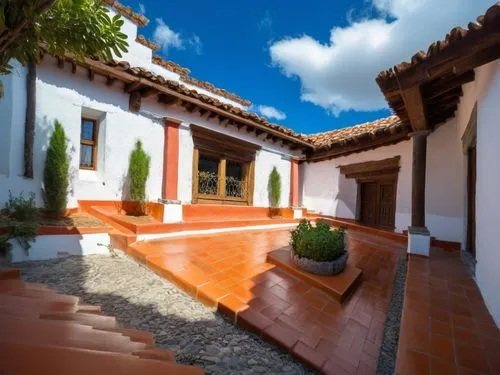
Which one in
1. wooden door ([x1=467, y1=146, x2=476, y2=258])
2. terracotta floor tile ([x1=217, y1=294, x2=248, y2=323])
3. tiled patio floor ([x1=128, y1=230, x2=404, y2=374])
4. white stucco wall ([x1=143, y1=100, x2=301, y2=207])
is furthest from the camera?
white stucco wall ([x1=143, y1=100, x2=301, y2=207])

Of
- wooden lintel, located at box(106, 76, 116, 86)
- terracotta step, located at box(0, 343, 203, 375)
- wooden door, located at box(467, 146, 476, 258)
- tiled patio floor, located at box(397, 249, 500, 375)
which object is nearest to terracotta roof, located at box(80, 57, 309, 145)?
wooden lintel, located at box(106, 76, 116, 86)

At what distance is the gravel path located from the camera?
2082 mm

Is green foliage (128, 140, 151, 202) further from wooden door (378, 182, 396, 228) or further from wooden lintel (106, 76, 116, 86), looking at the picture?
wooden door (378, 182, 396, 228)

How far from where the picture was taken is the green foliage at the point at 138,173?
5812mm

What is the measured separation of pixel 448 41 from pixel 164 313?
4.54 metres

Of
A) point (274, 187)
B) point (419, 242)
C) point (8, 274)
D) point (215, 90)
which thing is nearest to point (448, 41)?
point (419, 242)

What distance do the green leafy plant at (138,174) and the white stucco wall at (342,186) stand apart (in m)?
7.10

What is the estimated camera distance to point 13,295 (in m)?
1.45

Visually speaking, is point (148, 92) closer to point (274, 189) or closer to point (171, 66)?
point (171, 66)

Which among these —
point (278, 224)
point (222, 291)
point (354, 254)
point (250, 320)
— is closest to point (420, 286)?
point (354, 254)

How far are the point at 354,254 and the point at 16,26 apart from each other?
230 inches

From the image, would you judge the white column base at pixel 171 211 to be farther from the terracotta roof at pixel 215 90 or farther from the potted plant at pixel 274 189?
the terracotta roof at pixel 215 90

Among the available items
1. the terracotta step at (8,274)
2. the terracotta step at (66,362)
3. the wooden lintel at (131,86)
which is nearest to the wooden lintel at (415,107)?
the terracotta step at (66,362)

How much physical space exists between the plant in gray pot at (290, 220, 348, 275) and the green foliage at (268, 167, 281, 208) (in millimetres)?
5250
